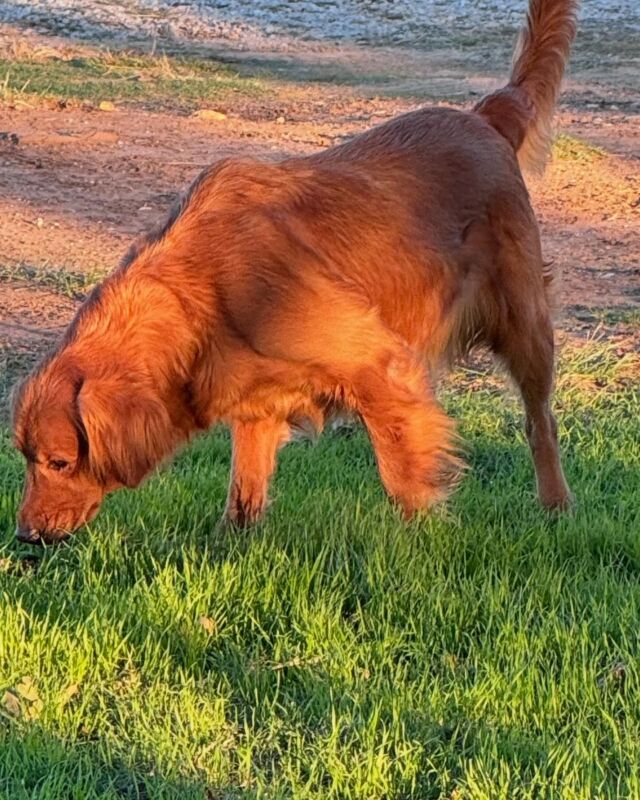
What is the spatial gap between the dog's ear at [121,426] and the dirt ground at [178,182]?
288 cm

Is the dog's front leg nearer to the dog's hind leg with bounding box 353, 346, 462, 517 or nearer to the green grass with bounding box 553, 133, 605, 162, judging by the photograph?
the dog's hind leg with bounding box 353, 346, 462, 517

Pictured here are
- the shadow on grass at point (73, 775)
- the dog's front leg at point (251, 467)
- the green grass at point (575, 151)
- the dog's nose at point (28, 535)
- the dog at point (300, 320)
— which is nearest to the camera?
the shadow on grass at point (73, 775)

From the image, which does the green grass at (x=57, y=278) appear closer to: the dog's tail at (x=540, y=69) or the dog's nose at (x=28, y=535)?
the dog's tail at (x=540, y=69)

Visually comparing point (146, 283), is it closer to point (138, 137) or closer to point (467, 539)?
point (467, 539)

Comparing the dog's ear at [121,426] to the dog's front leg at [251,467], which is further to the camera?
the dog's front leg at [251,467]

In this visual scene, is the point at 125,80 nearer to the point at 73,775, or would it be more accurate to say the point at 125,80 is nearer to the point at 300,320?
the point at 300,320

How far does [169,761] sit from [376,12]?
28.2 m

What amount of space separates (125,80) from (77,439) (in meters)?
14.5

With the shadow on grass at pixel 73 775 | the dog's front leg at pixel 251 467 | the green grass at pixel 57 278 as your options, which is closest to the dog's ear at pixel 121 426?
Result: the dog's front leg at pixel 251 467

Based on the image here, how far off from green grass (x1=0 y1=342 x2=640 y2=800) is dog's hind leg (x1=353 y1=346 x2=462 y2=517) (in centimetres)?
14

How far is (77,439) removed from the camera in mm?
4227

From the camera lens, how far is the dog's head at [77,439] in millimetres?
4180

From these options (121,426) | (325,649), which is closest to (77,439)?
(121,426)

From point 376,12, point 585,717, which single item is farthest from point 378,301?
point 376,12
